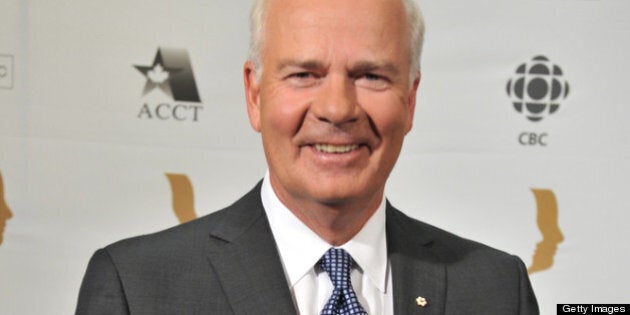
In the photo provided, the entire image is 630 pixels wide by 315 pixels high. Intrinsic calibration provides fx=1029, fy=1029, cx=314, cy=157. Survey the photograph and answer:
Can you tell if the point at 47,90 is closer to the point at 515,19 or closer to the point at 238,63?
the point at 238,63

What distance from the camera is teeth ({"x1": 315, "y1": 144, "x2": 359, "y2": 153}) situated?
60.4 inches

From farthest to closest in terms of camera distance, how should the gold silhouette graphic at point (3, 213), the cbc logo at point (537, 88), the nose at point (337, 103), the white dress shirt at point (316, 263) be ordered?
1. the cbc logo at point (537, 88)
2. the gold silhouette graphic at point (3, 213)
3. the white dress shirt at point (316, 263)
4. the nose at point (337, 103)

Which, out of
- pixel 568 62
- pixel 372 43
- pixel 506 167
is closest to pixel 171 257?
pixel 372 43

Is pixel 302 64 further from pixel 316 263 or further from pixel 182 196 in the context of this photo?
pixel 182 196

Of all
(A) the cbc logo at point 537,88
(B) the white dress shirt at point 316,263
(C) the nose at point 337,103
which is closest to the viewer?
(C) the nose at point 337,103

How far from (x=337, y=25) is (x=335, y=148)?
0.18m

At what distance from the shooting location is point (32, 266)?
2.42 metres

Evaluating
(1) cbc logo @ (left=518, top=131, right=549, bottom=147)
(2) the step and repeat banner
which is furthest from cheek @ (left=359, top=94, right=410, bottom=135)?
(1) cbc logo @ (left=518, top=131, right=549, bottom=147)

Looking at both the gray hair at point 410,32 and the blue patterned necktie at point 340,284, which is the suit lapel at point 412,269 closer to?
the blue patterned necktie at point 340,284

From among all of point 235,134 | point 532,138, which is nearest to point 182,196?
point 235,134

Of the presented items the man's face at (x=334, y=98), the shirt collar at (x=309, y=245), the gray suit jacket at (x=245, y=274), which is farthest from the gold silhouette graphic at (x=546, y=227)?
the man's face at (x=334, y=98)

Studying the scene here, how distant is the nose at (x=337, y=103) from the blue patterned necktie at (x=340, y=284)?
9.2 inches

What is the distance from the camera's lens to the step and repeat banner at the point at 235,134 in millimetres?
2416

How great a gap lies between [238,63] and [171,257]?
3.21ft
